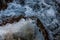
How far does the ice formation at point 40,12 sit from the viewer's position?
3.43 ft

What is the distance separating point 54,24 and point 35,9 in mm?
186

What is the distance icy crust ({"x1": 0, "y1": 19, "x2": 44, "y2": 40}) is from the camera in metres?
0.76

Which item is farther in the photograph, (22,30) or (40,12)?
(40,12)

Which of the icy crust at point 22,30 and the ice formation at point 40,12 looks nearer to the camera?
the icy crust at point 22,30

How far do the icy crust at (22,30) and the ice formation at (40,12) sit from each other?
187 mm

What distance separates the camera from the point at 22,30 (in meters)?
0.77

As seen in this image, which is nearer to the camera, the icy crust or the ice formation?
the icy crust

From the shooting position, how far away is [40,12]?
115cm

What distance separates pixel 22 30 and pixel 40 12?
0.41 metres

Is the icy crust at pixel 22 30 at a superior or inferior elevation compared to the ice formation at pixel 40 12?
superior

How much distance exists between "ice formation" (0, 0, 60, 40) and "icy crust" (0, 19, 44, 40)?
187mm

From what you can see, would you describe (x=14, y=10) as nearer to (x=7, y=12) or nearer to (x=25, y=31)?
(x=7, y=12)

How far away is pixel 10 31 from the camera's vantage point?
753 millimetres

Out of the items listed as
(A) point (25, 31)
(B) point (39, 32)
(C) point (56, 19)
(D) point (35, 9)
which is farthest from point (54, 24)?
(A) point (25, 31)
